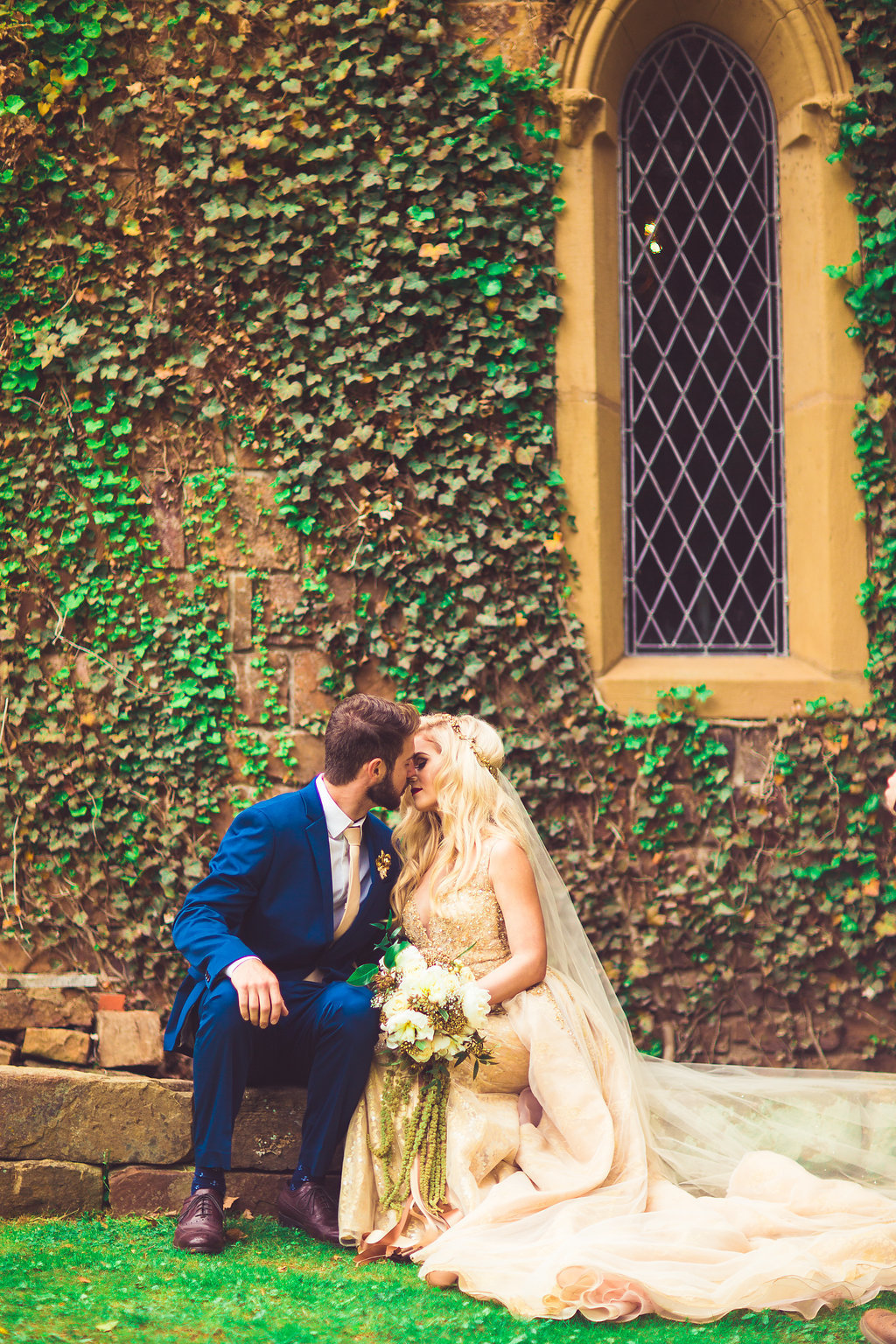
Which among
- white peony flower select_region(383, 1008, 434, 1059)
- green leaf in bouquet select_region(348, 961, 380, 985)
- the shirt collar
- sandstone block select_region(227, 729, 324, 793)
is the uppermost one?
sandstone block select_region(227, 729, 324, 793)

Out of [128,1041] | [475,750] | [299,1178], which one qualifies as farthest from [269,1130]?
[475,750]

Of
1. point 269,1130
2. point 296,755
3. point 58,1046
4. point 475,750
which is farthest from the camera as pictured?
point 296,755

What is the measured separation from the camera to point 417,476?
480 cm

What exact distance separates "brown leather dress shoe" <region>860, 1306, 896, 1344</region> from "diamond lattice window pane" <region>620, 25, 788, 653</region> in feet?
10.2

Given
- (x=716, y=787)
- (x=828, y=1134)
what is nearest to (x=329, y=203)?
(x=716, y=787)

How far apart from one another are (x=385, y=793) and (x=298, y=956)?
624mm

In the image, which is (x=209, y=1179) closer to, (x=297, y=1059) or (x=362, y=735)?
(x=297, y=1059)

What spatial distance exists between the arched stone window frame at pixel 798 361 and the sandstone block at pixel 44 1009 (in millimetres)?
2754

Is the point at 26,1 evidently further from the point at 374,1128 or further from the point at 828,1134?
the point at 828,1134

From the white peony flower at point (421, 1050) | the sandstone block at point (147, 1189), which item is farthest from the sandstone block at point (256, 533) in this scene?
the sandstone block at point (147, 1189)

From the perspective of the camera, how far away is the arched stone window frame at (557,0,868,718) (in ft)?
16.0

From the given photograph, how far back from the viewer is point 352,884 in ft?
11.9

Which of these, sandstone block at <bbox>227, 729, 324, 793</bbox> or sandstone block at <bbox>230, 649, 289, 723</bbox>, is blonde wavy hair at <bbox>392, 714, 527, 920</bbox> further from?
sandstone block at <bbox>230, 649, 289, 723</bbox>

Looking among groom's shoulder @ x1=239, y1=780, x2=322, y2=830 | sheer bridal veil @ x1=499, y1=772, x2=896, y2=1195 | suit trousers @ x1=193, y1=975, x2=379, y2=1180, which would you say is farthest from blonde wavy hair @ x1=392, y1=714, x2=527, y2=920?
suit trousers @ x1=193, y1=975, x2=379, y2=1180
